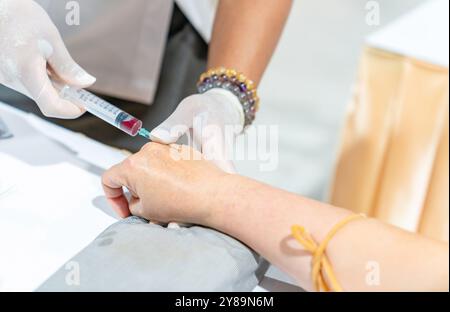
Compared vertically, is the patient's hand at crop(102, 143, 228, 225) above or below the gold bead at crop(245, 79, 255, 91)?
below

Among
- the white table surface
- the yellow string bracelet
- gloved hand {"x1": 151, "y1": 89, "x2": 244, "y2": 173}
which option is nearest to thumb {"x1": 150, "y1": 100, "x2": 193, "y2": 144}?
gloved hand {"x1": 151, "y1": 89, "x2": 244, "y2": 173}

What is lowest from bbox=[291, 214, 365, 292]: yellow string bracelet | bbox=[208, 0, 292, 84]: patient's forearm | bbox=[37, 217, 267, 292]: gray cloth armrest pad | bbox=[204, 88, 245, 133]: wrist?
bbox=[37, 217, 267, 292]: gray cloth armrest pad

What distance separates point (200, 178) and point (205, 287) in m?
0.18

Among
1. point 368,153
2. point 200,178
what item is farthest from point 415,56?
point 200,178

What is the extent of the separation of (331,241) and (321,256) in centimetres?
2

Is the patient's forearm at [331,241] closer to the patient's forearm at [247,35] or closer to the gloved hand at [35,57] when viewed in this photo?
the gloved hand at [35,57]

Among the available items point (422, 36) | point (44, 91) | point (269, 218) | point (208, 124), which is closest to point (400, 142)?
point (422, 36)

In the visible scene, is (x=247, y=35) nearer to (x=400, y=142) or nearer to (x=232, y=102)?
(x=232, y=102)

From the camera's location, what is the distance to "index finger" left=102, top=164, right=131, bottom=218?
2.60 ft

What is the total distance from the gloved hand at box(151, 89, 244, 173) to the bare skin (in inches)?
1.7

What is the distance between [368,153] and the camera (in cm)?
146

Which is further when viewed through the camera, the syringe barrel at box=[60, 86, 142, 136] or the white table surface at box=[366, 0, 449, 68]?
the white table surface at box=[366, 0, 449, 68]

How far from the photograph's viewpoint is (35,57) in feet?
2.71

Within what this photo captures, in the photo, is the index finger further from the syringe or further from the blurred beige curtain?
the blurred beige curtain
